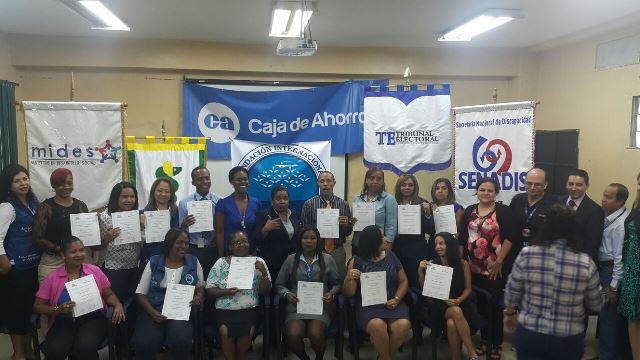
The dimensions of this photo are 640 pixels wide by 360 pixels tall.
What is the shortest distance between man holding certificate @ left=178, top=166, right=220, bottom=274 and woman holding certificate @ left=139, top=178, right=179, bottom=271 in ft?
0.29

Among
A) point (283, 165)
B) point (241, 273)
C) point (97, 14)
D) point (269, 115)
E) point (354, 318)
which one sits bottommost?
point (354, 318)

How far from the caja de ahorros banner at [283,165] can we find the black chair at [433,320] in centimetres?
190

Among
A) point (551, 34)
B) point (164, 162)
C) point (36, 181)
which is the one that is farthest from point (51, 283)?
point (551, 34)

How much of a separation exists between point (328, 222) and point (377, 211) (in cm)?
46

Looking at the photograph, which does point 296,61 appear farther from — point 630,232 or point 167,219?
point 630,232

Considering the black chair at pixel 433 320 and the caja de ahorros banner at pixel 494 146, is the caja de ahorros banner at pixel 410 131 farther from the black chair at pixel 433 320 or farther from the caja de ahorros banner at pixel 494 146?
the black chair at pixel 433 320

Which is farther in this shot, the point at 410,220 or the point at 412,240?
the point at 412,240

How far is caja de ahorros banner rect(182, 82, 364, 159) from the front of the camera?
5.55m

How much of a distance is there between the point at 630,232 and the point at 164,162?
13.8 ft

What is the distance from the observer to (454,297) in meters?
3.56

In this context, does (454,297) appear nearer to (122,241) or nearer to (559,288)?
(559,288)

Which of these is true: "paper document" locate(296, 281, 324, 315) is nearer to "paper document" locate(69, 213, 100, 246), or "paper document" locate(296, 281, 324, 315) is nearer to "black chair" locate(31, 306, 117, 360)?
"black chair" locate(31, 306, 117, 360)

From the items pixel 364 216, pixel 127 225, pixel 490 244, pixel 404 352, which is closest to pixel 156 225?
pixel 127 225

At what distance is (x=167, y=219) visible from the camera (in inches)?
139
